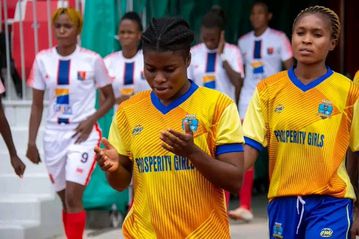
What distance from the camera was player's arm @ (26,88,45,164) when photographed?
26.5 feet

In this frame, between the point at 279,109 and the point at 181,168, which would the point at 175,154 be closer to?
the point at 181,168

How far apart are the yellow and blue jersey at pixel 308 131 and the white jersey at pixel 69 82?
10.1 feet

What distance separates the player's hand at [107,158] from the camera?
4.16 meters

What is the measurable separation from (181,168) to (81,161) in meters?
3.69

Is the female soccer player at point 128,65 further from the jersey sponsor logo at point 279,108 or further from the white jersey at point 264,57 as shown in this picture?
the jersey sponsor logo at point 279,108

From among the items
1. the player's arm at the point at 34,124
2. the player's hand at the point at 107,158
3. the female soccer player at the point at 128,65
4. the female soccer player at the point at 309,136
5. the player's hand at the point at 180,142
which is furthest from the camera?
the female soccer player at the point at 128,65

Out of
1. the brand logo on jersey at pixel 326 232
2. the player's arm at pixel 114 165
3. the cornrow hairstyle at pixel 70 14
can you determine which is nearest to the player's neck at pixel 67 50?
the cornrow hairstyle at pixel 70 14

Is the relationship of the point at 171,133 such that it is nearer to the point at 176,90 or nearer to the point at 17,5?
the point at 176,90

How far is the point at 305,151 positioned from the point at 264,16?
5.60m

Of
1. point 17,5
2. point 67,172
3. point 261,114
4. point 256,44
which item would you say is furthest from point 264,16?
point 261,114

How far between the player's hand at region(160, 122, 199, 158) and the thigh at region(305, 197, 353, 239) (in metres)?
1.22

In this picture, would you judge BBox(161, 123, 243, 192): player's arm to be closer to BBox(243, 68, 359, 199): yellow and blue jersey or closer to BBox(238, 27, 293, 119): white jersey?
BBox(243, 68, 359, 199): yellow and blue jersey

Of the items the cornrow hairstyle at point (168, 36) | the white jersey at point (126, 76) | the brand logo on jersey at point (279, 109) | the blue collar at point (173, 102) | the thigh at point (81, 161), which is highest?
the cornrow hairstyle at point (168, 36)

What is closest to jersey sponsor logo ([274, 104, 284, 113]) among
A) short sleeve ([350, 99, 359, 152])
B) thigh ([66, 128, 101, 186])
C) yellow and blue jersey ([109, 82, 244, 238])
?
short sleeve ([350, 99, 359, 152])
